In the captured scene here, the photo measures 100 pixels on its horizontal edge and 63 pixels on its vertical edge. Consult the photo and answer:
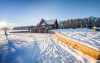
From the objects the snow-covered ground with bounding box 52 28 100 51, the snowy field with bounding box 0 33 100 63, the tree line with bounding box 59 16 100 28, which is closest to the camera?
the snowy field with bounding box 0 33 100 63

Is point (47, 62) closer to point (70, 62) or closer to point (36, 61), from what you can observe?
point (36, 61)

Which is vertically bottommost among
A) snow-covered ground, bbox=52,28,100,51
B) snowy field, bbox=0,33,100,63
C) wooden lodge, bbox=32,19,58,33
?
snowy field, bbox=0,33,100,63

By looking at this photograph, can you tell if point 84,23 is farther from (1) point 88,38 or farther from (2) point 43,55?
(2) point 43,55

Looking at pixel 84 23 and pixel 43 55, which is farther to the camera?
pixel 84 23

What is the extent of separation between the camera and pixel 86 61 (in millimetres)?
8648

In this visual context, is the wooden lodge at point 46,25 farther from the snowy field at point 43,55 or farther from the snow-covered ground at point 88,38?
the snowy field at point 43,55

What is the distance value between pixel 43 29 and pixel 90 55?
133 feet

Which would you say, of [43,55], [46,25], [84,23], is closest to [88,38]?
[43,55]

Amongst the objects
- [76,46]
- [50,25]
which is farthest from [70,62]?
[50,25]

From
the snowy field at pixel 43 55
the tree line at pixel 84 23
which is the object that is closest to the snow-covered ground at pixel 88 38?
the snowy field at pixel 43 55

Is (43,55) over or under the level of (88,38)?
under

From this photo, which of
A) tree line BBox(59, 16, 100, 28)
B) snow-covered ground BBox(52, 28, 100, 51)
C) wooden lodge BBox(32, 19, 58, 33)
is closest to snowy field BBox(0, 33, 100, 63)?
snow-covered ground BBox(52, 28, 100, 51)

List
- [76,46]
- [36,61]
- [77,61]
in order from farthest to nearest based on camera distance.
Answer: [76,46]
[36,61]
[77,61]

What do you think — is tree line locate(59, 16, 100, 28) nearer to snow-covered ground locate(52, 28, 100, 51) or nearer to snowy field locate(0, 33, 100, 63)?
snow-covered ground locate(52, 28, 100, 51)
